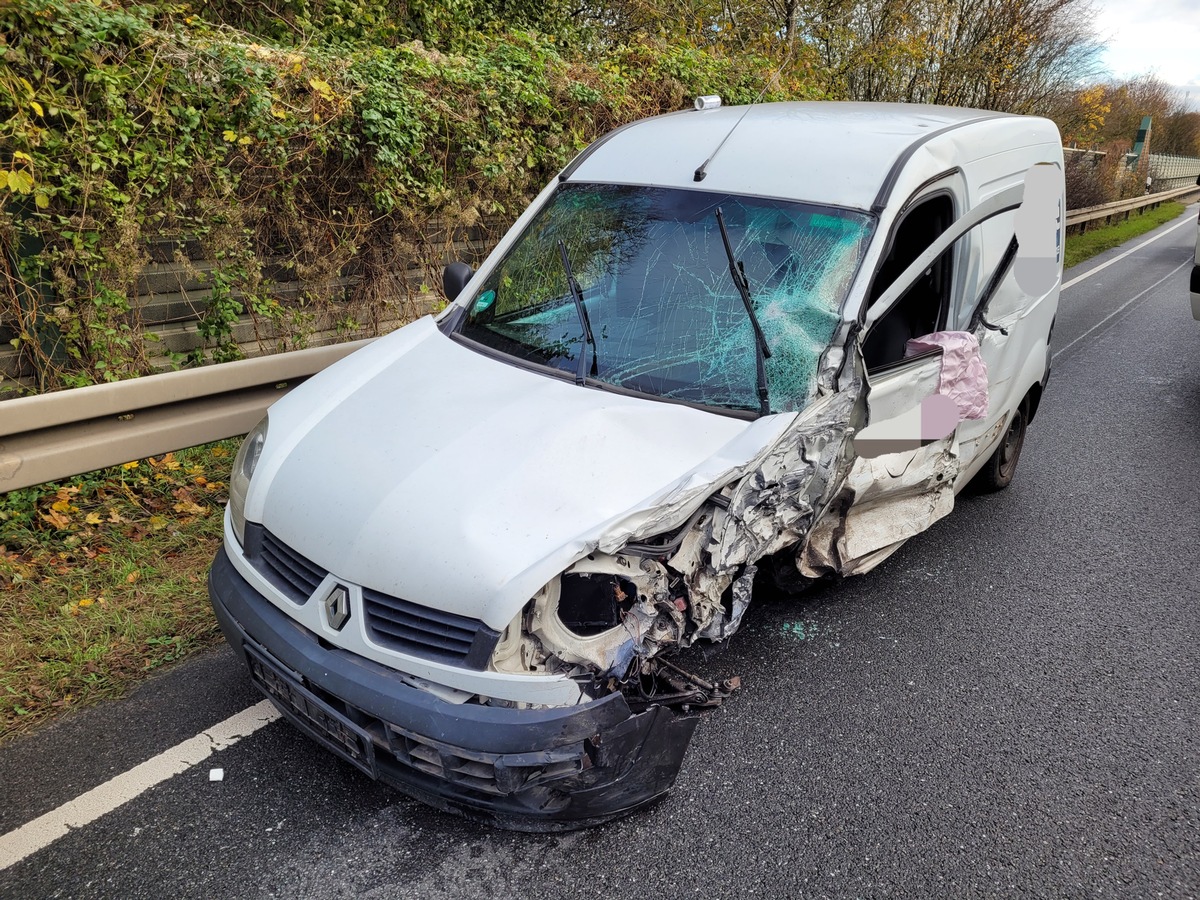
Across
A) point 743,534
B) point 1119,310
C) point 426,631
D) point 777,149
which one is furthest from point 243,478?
point 1119,310

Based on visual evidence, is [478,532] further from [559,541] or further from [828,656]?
[828,656]

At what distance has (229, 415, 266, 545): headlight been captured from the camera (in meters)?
2.82

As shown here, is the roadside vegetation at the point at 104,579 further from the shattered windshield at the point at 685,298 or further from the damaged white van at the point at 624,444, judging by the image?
the shattered windshield at the point at 685,298

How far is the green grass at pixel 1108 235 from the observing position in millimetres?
16797

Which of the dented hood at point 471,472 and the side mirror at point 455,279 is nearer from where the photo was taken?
the dented hood at point 471,472

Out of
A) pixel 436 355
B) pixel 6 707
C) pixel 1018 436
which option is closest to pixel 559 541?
pixel 436 355

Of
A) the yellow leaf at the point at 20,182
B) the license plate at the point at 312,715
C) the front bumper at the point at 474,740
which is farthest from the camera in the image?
the yellow leaf at the point at 20,182

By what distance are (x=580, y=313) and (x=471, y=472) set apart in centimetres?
106

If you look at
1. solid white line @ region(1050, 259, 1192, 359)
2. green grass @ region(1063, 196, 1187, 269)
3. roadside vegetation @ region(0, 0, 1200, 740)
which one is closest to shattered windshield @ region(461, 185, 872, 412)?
roadside vegetation @ region(0, 0, 1200, 740)

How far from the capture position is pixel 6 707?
3.00 m

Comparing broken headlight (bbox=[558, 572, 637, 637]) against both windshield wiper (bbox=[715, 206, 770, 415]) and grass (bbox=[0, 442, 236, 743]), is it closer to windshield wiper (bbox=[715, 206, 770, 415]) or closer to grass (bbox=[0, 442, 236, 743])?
windshield wiper (bbox=[715, 206, 770, 415])

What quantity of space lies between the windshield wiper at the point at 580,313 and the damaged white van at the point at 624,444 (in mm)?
14

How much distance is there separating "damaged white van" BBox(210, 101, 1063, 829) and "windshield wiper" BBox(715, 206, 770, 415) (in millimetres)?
13

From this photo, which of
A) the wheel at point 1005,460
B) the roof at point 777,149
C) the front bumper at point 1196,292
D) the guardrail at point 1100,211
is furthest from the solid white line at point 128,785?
the guardrail at point 1100,211
